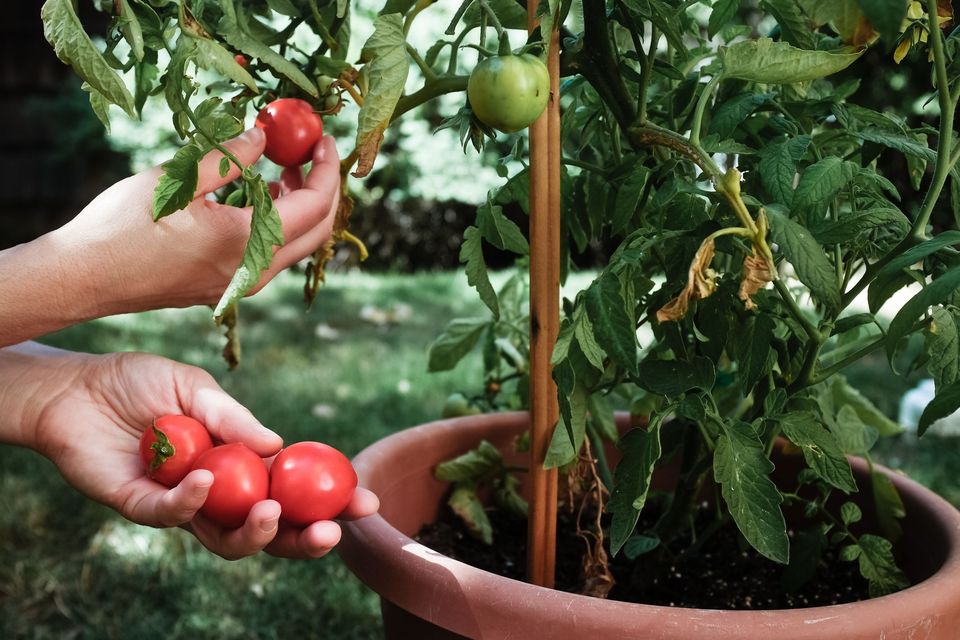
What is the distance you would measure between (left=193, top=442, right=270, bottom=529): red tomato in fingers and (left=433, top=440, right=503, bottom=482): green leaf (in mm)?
342

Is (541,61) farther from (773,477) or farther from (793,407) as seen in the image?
(773,477)

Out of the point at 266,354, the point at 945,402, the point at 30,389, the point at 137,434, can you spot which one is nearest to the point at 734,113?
the point at 945,402

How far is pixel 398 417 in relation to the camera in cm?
235

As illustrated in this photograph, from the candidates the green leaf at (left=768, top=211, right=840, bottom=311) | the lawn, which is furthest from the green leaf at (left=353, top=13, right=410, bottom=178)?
the lawn

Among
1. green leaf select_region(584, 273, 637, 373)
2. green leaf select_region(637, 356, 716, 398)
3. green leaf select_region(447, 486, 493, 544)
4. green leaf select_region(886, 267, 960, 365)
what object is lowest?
green leaf select_region(447, 486, 493, 544)

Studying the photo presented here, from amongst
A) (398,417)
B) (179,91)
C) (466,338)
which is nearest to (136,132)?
(398,417)

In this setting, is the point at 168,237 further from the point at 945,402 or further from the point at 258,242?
the point at 945,402

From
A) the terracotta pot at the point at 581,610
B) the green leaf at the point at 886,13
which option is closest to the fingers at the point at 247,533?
the terracotta pot at the point at 581,610

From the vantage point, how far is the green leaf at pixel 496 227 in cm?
95

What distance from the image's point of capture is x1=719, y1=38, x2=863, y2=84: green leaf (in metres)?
0.72

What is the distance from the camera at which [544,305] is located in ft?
2.87

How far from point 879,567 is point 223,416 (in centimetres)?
73

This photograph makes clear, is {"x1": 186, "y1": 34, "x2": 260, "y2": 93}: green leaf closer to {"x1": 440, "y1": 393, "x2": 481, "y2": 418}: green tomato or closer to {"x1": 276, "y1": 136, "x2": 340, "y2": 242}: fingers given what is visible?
{"x1": 276, "y1": 136, "x2": 340, "y2": 242}: fingers

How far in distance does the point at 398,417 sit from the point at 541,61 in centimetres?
170
